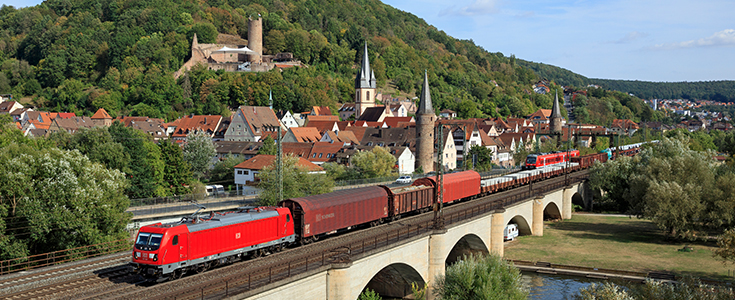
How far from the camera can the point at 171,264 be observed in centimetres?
2256

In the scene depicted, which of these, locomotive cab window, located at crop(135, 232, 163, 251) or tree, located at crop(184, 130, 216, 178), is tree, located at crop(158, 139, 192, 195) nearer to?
tree, located at crop(184, 130, 216, 178)

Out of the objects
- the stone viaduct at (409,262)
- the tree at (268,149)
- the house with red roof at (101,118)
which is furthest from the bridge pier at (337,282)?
the house with red roof at (101,118)

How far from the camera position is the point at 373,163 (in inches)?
2862

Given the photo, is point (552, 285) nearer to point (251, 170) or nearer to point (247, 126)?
point (251, 170)

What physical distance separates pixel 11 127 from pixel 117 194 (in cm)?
2076

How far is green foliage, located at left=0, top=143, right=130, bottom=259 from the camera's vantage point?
33.8 m

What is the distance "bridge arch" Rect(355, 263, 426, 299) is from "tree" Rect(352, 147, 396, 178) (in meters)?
35.1

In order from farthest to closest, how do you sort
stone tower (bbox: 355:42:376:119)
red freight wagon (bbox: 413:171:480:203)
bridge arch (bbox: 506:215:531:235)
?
stone tower (bbox: 355:42:376:119) → bridge arch (bbox: 506:215:531:235) → red freight wagon (bbox: 413:171:480:203)

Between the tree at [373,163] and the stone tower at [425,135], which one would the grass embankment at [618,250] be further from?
the stone tower at [425,135]

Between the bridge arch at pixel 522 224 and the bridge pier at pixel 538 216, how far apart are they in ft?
2.30

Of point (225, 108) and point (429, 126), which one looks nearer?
point (429, 126)

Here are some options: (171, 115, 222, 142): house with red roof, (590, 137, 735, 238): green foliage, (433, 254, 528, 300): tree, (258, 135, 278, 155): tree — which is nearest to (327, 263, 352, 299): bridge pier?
(433, 254, 528, 300): tree

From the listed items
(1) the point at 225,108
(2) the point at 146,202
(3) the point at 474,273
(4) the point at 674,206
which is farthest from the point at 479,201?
(1) the point at 225,108

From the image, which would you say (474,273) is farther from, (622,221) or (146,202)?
(622,221)
